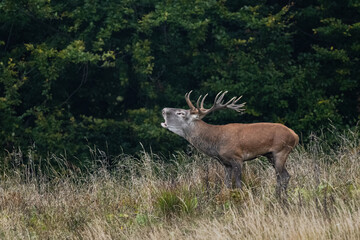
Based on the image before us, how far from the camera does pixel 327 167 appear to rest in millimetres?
8625

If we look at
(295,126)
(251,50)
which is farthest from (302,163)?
(251,50)

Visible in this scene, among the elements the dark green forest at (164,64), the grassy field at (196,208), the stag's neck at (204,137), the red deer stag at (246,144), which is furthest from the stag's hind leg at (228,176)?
the dark green forest at (164,64)

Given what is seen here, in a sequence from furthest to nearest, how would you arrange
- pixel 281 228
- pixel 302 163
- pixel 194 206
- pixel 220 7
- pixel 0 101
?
pixel 220 7
pixel 0 101
pixel 302 163
pixel 194 206
pixel 281 228

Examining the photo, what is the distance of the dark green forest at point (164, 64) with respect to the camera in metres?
14.5

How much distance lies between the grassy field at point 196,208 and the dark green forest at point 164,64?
5.80 m

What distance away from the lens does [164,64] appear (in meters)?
16.2

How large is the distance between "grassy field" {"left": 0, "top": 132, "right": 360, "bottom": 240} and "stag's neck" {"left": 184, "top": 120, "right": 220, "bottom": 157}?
30 centimetres

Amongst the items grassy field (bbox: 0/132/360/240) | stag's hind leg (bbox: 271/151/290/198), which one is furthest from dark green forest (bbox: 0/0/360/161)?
stag's hind leg (bbox: 271/151/290/198)

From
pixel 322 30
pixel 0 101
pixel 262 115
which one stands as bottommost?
pixel 262 115

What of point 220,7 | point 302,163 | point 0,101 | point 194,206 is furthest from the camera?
point 220,7

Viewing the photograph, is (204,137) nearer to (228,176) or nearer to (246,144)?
(246,144)

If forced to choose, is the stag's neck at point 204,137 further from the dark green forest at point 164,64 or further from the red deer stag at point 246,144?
the dark green forest at point 164,64

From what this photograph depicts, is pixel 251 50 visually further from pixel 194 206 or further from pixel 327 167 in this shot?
pixel 194 206

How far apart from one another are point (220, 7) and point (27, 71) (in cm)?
493
